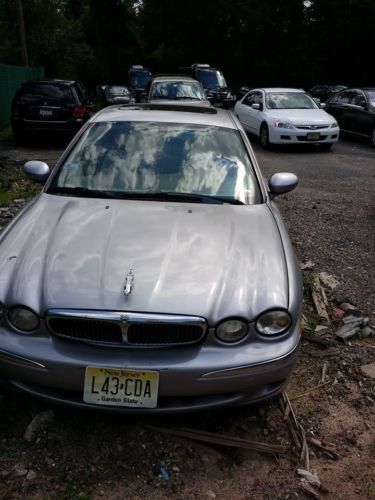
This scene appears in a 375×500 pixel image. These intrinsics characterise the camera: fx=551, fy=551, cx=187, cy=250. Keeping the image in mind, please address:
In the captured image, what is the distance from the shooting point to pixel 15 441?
2.84 meters

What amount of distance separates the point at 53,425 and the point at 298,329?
1411mm

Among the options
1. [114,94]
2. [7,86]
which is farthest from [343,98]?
[114,94]

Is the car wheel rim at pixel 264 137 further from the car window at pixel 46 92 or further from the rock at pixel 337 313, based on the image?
the rock at pixel 337 313

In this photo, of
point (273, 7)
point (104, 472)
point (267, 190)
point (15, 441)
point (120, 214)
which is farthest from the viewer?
point (273, 7)

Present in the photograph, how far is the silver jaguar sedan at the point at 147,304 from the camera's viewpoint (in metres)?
2.66

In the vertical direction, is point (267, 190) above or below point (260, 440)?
above

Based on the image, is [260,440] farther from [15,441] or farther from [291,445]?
[15,441]

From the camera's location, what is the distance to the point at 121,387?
2660 millimetres

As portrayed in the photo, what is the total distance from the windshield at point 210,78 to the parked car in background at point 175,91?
8839 mm

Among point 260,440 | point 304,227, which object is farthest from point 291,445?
point 304,227

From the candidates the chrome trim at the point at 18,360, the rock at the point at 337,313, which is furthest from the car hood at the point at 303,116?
the chrome trim at the point at 18,360

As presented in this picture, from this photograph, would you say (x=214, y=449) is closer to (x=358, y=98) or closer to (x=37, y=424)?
(x=37, y=424)

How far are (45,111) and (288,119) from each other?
5613 mm

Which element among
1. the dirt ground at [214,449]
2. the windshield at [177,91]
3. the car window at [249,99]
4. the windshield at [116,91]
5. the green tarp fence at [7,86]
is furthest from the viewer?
→ the windshield at [116,91]
